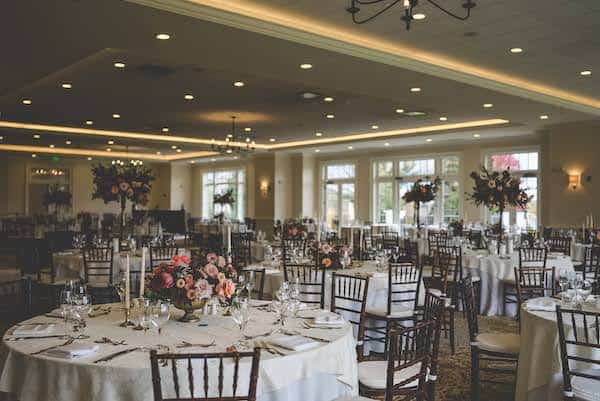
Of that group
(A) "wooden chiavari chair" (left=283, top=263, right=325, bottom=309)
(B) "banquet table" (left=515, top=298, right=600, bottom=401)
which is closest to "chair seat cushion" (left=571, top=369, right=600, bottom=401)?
(B) "banquet table" (left=515, top=298, right=600, bottom=401)

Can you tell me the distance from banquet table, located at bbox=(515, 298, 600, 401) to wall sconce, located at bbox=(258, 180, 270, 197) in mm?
17507

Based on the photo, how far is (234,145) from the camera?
55.2 ft

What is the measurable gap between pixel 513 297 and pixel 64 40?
686cm

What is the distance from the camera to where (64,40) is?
6203 millimetres

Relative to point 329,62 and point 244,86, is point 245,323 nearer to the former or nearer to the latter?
point 329,62

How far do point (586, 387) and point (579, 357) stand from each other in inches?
7.7

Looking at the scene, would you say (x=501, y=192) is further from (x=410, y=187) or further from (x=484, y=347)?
(x=410, y=187)

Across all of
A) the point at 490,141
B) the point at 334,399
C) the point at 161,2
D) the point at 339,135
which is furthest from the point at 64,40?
the point at 490,141

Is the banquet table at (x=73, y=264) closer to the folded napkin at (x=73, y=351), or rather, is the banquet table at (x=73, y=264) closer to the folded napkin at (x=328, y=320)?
the folded napkin at (x=328, y=320)

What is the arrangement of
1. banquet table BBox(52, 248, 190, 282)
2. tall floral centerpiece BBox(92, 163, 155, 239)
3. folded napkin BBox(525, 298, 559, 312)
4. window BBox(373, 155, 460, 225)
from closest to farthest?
1. folded napkin BBox(525, 298, 559, 312)
2. banquet table BBox(52, 248, 190, 282)
3. tall floral centerpiece BBox(92, 163, 155, 239)
4. window BBox(373, 155, 460, 225)

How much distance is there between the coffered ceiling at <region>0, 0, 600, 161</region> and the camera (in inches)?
230

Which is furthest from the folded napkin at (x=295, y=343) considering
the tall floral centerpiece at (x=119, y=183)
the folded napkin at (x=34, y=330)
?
the tall floral centerpiece at (x=119, y=183)

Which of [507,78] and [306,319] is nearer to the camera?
[306,319]

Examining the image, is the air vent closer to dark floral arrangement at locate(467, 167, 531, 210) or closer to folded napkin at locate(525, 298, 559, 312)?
dark floral arrangement at locate(467, 167, 531, 210)
